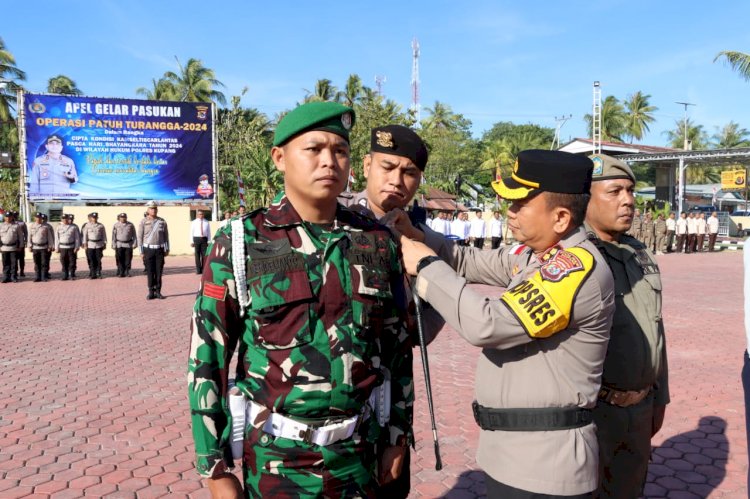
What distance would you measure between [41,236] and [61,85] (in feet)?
111

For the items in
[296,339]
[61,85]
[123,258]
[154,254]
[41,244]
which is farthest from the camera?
[61,85]

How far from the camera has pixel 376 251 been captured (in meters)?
2.04

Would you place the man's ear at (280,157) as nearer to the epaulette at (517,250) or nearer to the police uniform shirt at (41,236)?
the epaulette at (517,250)

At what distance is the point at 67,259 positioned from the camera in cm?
1573

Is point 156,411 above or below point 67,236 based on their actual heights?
below

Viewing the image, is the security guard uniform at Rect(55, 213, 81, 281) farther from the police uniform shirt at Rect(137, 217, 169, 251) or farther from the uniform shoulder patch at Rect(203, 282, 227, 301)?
the uniform shoulder patch at Rect(203, 282, 227, 301)

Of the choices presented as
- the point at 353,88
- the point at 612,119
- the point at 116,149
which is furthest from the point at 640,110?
the point at 116,149

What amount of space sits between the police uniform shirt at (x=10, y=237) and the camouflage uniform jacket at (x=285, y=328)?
51.5ft

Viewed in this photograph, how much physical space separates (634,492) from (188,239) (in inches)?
938

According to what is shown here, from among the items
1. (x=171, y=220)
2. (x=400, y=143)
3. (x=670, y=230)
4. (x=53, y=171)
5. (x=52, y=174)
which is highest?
(x=53, y=171)

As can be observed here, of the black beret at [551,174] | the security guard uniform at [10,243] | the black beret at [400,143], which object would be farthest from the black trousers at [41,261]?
the black beret at [551,174]

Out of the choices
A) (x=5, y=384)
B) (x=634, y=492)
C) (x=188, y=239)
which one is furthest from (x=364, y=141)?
(x=634, y=492)

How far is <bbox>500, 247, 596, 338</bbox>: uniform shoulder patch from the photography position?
1857mm

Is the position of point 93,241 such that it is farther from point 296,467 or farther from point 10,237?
point 296,467
